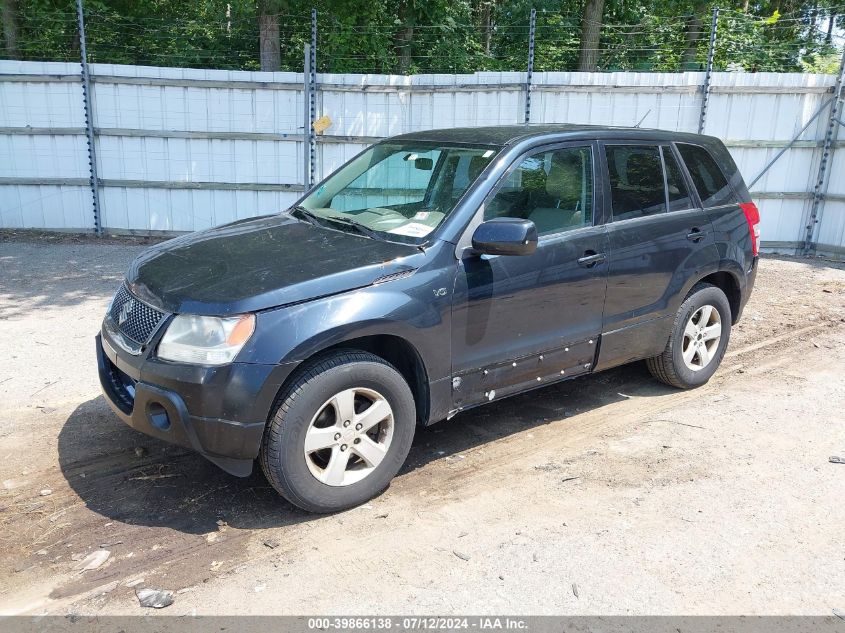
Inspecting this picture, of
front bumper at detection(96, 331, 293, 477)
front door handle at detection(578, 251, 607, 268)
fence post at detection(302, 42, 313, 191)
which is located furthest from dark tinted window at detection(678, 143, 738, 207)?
fence post at detection(302, 42, 313, 191)

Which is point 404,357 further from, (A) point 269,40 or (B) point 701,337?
(A) point 269,40

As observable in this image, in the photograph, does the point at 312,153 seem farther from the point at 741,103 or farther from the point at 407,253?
the point at 407,253

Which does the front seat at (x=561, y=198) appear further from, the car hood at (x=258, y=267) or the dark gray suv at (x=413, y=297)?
the car hood at (x=258, y=267)

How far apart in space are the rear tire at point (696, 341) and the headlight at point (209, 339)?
3248mm

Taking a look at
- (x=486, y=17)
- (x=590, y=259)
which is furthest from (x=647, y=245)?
(x=486, y=17)

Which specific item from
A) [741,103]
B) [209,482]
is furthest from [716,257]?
[741,103]

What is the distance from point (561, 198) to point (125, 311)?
2635mm

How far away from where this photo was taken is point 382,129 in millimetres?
10984

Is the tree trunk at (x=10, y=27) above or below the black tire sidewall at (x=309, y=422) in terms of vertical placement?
above

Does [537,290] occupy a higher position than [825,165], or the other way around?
[825,165]

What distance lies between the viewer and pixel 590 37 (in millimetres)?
15266

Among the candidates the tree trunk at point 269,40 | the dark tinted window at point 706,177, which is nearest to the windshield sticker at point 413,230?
the dark tinted window at point 706,177

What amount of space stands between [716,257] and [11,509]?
15.6 feet

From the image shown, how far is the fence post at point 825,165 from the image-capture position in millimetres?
10594
